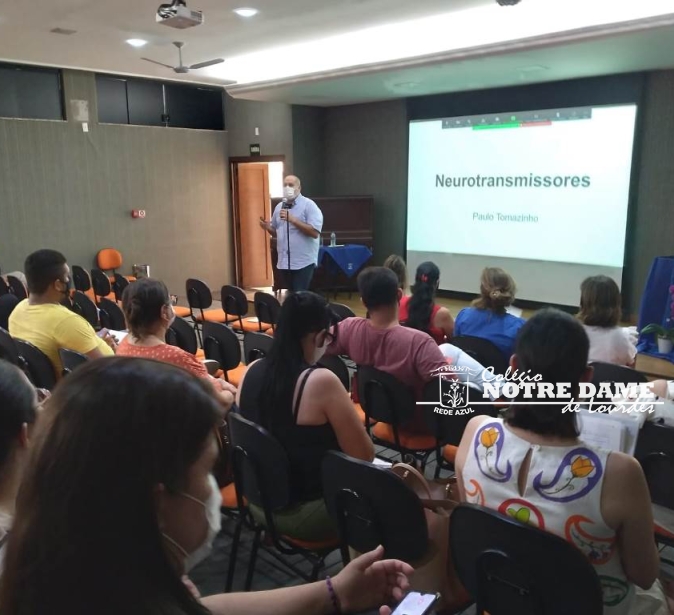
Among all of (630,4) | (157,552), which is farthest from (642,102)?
(157,552)

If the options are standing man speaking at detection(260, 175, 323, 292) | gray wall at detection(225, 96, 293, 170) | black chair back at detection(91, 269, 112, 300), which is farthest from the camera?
gray wall at detection(225, 96, 293, 170)

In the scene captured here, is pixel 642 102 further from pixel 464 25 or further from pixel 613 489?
pixel 613 489

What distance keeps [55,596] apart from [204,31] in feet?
19.1

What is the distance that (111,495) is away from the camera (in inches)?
25.7

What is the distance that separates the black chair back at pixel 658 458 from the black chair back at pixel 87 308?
4073mm

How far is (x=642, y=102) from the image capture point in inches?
248

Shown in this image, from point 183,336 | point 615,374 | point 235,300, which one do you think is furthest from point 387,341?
point 235,300

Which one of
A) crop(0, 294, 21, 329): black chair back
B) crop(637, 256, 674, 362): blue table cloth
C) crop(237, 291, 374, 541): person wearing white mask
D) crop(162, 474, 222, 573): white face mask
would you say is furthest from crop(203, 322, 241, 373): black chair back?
crop(637, 256, 674, 362): blue table cloth

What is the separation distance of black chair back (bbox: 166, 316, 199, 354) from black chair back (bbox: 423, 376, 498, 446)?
1.75 m

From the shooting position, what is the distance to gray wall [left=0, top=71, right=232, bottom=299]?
7.41m

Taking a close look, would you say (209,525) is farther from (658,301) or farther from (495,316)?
(658,301)

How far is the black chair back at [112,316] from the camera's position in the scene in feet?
15.3

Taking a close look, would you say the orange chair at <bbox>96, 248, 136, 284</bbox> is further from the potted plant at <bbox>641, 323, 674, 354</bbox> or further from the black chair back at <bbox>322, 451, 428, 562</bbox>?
the black chair back at <bbox>322, 451, 428, 562</bbox>

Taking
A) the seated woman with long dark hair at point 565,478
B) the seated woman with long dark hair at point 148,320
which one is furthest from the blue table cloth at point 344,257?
the seated woman with long dark hair at point 565,478
